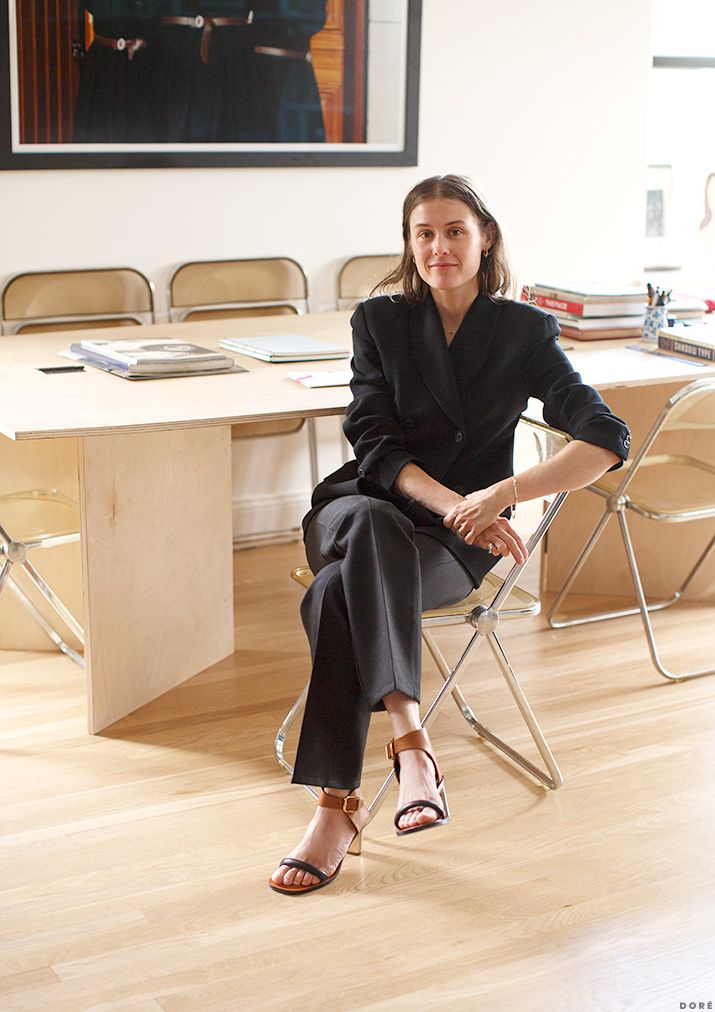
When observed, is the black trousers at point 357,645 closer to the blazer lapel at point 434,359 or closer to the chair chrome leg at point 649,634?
the blazer lapel at point 434,359

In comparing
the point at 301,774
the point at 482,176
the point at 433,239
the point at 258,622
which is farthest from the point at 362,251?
the point at 301,774

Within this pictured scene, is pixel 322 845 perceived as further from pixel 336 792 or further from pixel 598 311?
pixel 598 311

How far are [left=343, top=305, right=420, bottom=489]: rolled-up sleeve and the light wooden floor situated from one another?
680 millimetres

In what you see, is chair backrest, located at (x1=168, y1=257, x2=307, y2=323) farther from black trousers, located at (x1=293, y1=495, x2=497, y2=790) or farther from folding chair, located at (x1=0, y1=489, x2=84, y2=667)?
black trousers, located at (x1=293, y1=495, x2=497, y2=790)

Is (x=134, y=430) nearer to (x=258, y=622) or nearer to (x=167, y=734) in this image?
(x=167, y=734)

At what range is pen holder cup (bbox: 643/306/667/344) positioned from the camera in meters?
3.64

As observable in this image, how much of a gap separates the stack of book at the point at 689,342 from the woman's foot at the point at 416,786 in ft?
5.26

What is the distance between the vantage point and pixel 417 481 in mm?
2627

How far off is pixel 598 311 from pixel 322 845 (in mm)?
1878

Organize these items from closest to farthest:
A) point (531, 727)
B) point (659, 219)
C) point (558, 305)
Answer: point (531, 727), point (558, 305), point (659, 219)

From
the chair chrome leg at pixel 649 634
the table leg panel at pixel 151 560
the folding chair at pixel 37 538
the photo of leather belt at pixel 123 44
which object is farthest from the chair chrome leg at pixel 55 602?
the photo of leather belt at pixel 123 44

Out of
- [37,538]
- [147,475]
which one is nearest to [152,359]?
[147,475]

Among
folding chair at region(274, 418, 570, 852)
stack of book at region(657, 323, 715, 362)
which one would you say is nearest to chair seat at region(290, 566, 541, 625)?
folding chair at region(274, 418, 570, 852)

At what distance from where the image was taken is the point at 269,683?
328 centimetres
